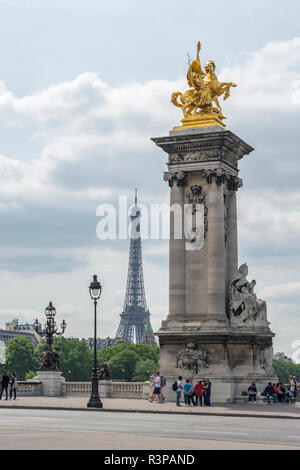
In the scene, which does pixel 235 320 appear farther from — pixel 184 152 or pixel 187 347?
pixel 184 152

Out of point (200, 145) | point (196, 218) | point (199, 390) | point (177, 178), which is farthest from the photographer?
point (177, 178)

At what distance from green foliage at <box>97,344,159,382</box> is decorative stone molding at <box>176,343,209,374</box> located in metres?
112

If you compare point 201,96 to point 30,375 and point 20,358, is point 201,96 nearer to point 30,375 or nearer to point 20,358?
point 30,375

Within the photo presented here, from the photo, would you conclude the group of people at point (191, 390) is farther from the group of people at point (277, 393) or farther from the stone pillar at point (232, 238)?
the stone pillar at point (232, 238)

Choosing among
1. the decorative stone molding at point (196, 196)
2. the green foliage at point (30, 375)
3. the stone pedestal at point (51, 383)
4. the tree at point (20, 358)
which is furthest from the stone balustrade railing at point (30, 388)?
the tree at point (20, 358)

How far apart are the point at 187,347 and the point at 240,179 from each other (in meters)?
11.4

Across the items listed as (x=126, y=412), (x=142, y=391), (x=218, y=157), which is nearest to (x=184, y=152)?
(x=218, y=157)

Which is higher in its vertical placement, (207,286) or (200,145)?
(200,145)

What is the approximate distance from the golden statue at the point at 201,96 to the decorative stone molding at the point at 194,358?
13.0 m

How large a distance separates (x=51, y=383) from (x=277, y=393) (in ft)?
49.0

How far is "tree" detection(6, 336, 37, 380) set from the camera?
496 feet

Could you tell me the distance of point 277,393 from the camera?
156 feet

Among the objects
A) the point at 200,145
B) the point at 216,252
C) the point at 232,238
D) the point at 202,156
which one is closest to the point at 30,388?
the point at 216,252
